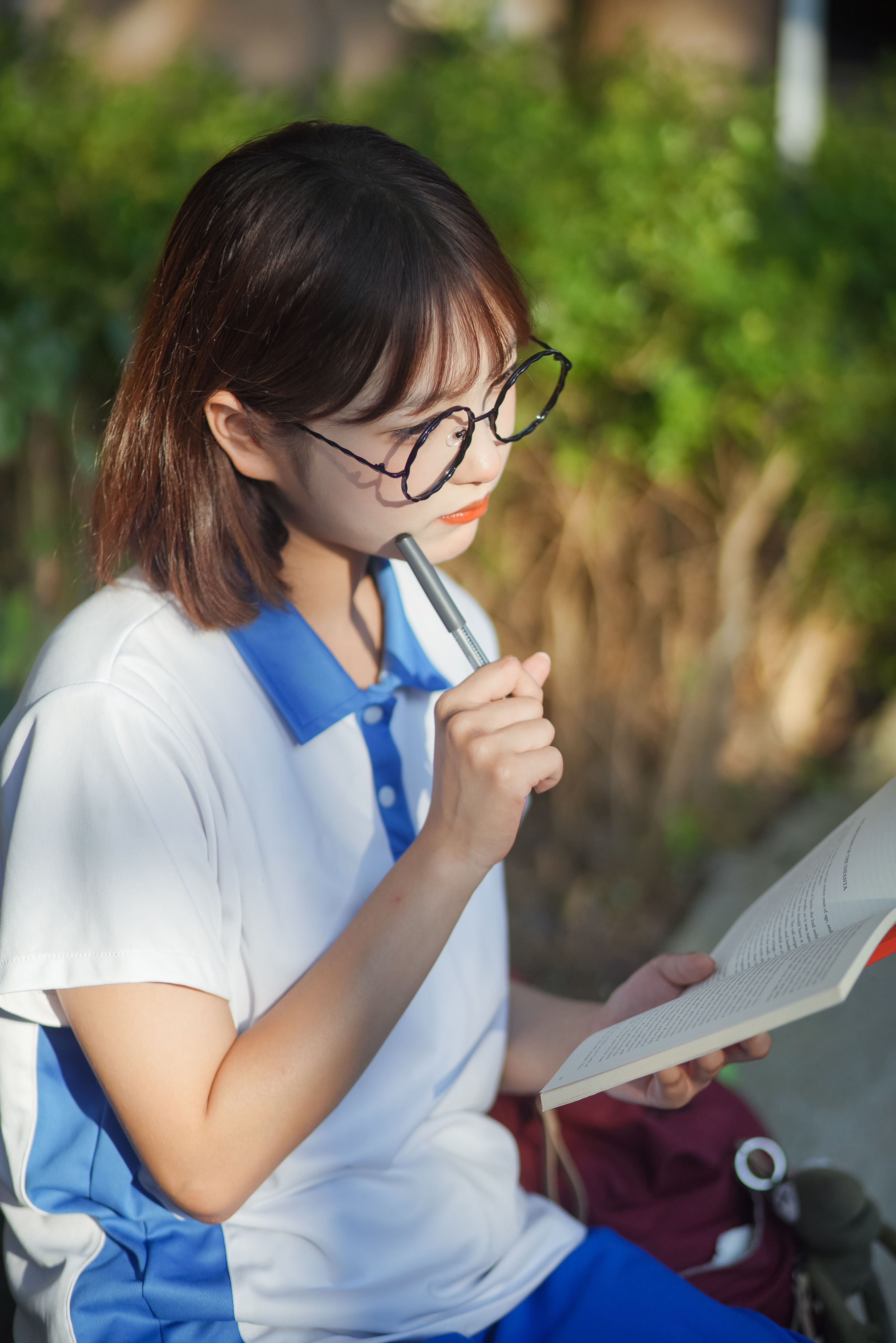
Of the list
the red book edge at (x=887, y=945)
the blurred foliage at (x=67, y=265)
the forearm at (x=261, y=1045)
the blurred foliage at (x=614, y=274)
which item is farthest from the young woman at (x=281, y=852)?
the blurred foliage at (x=614, y=274)

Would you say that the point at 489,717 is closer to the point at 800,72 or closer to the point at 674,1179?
the point at 674,1179

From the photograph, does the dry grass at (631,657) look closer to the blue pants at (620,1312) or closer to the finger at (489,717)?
the blue pants at (620,1312)

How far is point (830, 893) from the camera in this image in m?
1.04

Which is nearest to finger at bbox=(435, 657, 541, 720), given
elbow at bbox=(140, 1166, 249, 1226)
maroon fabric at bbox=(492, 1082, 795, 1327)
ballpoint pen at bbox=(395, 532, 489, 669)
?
ballpoint pen at bbox=(395, 532, 489, 669)

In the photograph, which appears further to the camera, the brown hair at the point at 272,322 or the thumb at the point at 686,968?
the thumb at the point at 686,968

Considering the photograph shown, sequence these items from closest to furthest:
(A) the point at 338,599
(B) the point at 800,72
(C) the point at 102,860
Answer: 1. (C) the point at 102,860
2. (A) the point at 338,599
3. (B) the point at 800,72

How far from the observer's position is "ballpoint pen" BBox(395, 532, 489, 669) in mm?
1199

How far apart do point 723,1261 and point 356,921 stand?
69 centimetres

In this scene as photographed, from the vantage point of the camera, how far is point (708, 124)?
3279mm

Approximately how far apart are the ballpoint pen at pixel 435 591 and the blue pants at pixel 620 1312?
27.8 inches

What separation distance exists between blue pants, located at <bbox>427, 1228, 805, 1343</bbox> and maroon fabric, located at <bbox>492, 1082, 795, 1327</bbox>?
0.10 metres

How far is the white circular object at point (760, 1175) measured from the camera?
1.35 meters

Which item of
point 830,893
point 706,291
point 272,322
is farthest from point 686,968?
point 706,291

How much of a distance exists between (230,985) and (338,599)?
50 cm
